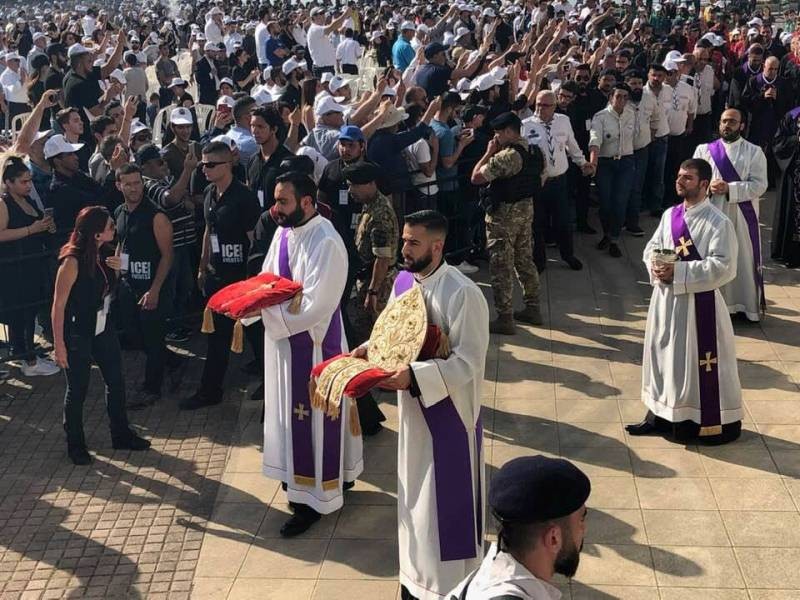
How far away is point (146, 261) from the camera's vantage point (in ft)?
27.9

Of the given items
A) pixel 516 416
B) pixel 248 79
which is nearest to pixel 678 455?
pixel 516 416

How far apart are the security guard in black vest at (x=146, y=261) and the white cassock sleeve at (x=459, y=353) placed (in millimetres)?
4020

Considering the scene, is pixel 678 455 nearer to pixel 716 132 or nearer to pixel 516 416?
pixel 516 416

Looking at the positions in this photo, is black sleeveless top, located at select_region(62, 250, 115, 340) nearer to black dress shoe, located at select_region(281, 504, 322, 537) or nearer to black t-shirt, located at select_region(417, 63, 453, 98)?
black dress shoe, located at select_region(281, 504, 322, 537)

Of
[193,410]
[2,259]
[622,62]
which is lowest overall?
[193,410]

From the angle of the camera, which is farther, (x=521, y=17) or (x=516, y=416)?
(x=521, y=17)

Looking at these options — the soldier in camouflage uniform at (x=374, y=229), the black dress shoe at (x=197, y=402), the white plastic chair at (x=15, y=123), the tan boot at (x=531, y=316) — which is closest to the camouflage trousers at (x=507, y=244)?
the tan boot at (x=531, y=316)

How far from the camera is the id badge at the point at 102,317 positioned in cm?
743

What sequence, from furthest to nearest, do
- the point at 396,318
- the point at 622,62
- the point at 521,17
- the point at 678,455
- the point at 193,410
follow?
the point at 521,17 < the point at 622,62 < the point at 193,410 < the point at 678,455 < the point at 396,318

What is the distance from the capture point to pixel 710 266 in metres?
6.88

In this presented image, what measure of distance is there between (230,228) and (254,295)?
2.13 metres

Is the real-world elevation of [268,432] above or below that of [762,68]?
below

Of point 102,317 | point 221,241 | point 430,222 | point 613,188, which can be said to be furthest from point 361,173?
point 613,188

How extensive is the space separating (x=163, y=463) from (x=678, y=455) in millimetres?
3792
